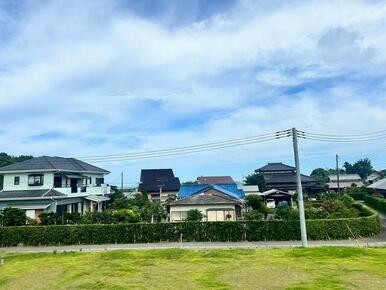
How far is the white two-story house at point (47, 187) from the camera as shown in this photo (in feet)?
99.4

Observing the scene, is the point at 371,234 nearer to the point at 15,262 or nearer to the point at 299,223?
the point at 299,223

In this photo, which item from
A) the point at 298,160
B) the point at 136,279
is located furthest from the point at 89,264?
the point at 298,160

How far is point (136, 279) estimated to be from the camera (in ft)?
44.4

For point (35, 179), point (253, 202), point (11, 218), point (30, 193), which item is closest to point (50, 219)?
point (11, 218)

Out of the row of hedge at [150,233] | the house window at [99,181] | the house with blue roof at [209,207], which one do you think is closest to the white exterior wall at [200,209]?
the house with blue roof at [209,207]

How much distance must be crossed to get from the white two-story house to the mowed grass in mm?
Answer: 10553

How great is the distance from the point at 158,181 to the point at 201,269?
166 ft

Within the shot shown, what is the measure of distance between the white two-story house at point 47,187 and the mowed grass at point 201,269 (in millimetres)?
10553

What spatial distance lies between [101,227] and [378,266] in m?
16.5

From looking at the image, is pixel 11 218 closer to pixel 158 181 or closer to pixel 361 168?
pixel 158 181

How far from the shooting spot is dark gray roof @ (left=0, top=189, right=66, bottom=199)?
99.4 ft

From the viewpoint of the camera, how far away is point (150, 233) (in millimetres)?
23922

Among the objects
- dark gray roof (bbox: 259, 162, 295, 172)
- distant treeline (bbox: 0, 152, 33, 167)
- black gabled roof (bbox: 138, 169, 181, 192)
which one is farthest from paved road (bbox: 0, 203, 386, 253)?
distant treeline (bbox: 0, 152, 33, 167)

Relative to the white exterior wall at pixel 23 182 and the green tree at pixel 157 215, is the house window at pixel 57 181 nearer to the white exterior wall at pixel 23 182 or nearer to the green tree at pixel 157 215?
the white exterior wall at pixel 23 182
